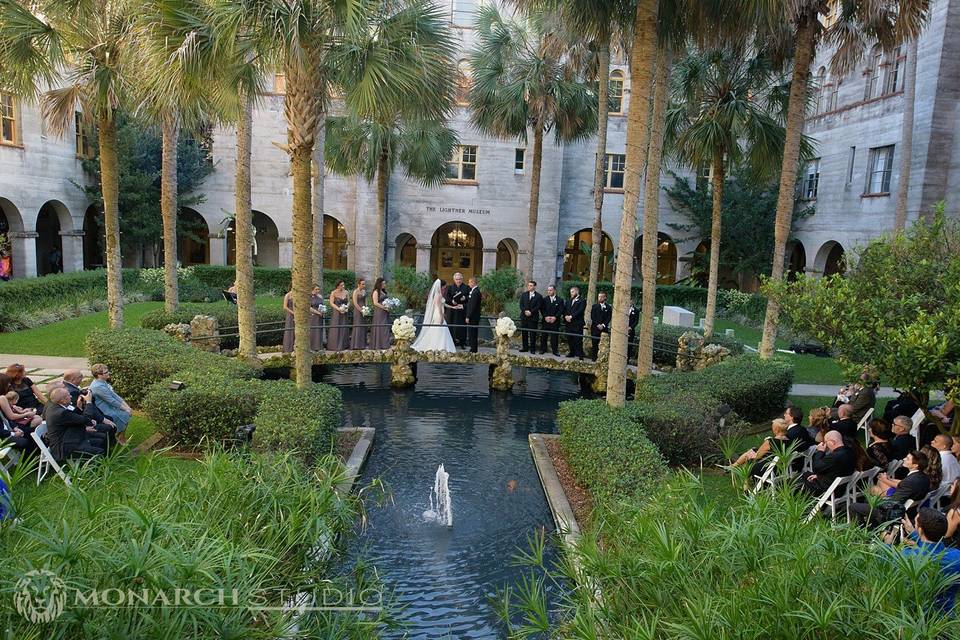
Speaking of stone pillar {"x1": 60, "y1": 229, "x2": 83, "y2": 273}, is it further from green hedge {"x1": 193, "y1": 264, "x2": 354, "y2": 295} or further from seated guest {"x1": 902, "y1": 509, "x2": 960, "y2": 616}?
seated guest {"x1": 902, "y1": 509, "x2": 960, "y2": 616}

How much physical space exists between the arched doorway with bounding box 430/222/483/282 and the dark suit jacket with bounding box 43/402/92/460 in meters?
27.8

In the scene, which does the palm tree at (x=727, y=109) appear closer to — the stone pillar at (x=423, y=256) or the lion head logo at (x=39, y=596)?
the lion head logo at (x=39, y=596)

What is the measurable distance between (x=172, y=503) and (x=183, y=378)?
5.27 metres

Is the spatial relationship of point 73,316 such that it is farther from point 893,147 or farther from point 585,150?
point 893,147

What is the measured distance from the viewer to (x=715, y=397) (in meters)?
11.9

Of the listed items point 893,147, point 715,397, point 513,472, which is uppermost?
point 893,147

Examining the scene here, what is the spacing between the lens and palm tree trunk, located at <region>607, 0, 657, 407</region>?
9.81 meters

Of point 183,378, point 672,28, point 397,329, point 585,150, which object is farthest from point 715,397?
point 585,150

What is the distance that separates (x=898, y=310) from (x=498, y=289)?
20.0 metres

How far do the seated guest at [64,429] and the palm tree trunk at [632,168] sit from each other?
7.10 meters

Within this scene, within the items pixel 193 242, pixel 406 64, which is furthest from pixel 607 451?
pixel 193 242

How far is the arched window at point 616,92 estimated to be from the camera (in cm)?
3042

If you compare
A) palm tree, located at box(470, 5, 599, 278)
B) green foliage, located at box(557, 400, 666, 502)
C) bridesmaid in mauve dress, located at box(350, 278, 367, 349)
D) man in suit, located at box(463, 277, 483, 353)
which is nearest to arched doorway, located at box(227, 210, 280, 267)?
palm tree, located at box(470, 5, 599, 278)

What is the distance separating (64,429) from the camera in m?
8.17
